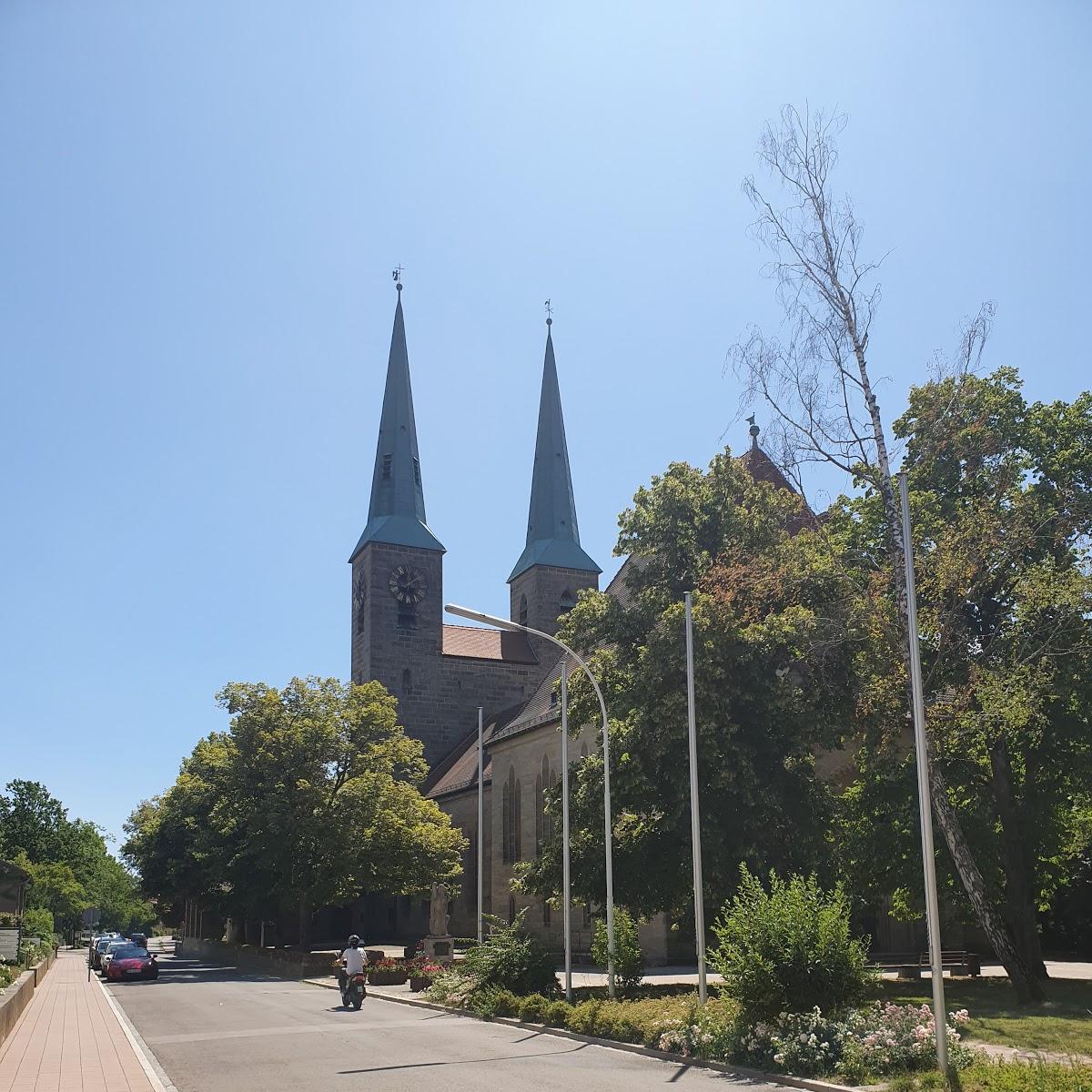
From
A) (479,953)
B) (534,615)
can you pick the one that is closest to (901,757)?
(479,953)

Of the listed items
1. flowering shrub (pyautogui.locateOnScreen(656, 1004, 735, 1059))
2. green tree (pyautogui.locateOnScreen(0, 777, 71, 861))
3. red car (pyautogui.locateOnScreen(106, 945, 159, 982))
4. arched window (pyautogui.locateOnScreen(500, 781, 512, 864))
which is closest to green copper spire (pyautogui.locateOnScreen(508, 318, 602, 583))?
arched window (pyautogui.locateOnScreen(500, 781, 512, 864))

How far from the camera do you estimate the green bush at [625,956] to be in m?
22.7

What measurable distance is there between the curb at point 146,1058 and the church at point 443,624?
111 feet

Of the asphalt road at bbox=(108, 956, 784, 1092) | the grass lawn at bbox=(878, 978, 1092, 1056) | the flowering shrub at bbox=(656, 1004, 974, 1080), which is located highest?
the flowering shrub at bbox=(656, 1004, 974, 1080)

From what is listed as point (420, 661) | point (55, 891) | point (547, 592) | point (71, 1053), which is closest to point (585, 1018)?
point (71, 1053)

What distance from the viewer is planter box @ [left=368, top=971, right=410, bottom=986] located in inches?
1266

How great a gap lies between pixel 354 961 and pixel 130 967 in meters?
18.9

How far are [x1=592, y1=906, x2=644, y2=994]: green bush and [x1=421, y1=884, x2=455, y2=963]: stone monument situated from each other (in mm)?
12366

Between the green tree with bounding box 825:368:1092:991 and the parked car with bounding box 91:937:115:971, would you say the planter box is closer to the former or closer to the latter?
the green tree with bounding box 825:368:1092:991

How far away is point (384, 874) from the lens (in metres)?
40.6

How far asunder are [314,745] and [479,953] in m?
19.6

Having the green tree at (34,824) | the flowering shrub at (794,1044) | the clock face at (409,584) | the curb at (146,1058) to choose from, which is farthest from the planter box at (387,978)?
the green tree at (34,824)

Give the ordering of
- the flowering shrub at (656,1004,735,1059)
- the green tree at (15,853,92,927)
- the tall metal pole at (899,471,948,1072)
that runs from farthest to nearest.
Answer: the green tree at (15,853,92,927) < the flowering shrub at (656,1004,735,1059) < the tall metal pole at (899,471,948,1072)

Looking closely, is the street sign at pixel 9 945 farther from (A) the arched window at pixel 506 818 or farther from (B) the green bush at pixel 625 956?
(A) the arched window at pixel 506 818
